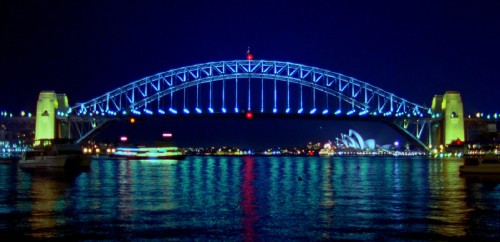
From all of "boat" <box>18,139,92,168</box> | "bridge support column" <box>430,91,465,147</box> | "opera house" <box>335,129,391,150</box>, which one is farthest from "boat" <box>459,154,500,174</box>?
"opera house" <box>335,129,391,150</box>

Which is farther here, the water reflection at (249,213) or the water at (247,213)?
the water at (247,213)

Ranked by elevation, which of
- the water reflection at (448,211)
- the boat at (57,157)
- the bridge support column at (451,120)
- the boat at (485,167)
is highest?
the bridge support column at (451,120)

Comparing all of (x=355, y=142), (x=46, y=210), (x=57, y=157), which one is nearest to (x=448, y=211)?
(x=46, y=210)

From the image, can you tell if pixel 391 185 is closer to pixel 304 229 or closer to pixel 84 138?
pixel 304 229

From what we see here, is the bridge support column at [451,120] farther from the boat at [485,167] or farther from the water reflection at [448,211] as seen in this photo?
the water reflection at [448,211]

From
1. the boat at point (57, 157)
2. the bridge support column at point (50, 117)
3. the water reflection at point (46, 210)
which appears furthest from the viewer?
the bridge support column at point (50, 117)

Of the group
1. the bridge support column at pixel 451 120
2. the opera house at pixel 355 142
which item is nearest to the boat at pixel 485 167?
the bridge support column at pixel 451 120

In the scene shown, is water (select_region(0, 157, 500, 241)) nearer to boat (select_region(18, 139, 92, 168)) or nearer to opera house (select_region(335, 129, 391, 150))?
Answer: boat (select_region(18, 139, 92, 168))

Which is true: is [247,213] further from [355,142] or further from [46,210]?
[355,142]
